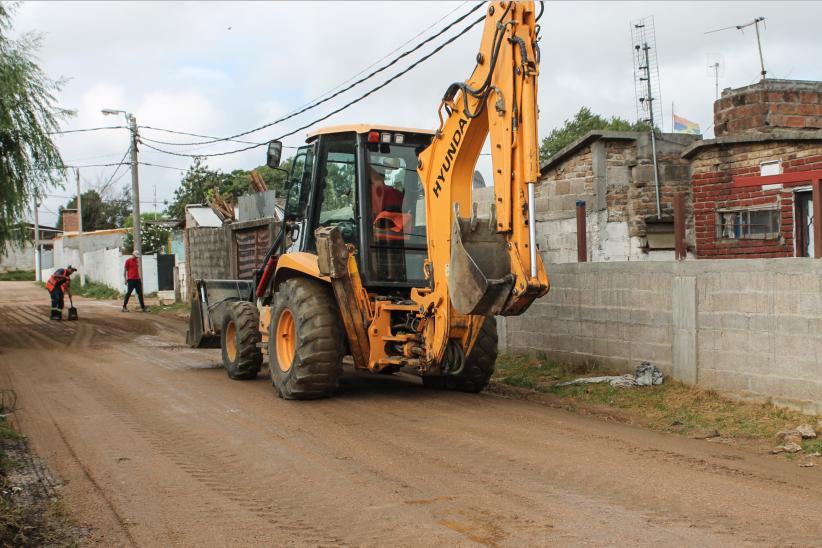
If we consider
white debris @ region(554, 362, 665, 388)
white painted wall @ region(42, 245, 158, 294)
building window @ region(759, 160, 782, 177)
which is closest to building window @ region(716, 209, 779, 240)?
building window @ region(759, 160, 782, 177)

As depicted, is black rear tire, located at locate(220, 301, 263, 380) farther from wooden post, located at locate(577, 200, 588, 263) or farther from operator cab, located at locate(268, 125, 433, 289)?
wooden post, located at locate(577, 200, 588, 263)

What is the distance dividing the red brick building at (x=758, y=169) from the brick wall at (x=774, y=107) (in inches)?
0.6

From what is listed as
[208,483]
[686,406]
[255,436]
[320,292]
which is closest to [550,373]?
[686,406]

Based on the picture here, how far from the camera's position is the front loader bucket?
8.02 m

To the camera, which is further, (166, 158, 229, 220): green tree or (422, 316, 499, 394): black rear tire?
(166, 158, 229, 220): green tree

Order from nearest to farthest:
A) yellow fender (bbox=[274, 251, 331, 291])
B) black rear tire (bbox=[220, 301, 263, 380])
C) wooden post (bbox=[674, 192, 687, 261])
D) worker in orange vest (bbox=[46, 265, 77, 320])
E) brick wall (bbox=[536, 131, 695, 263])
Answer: yellow fender (bbox=[274, 251, 331, 291]) → wooden post (bbox=[674, 192, 687, 261]) → black rear tire (bbox=[220, 301, 263, 380]) → brick wall (bbox=[536, 131, 695, 263]) → worker in orange vest (bbox=[46, 265, 77, 320])

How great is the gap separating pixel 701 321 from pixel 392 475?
462cm

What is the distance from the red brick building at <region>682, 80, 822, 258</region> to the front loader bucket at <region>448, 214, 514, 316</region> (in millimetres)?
4506

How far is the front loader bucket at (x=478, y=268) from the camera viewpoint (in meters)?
8.02

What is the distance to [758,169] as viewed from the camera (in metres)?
13.0

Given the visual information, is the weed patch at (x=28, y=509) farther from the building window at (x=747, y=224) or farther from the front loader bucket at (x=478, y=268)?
the building window at (x=747, y=224)

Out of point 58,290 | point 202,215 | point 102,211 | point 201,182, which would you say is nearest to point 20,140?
point 58,290

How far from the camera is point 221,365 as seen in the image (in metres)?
14.0

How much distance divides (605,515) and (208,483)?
2777 mm
